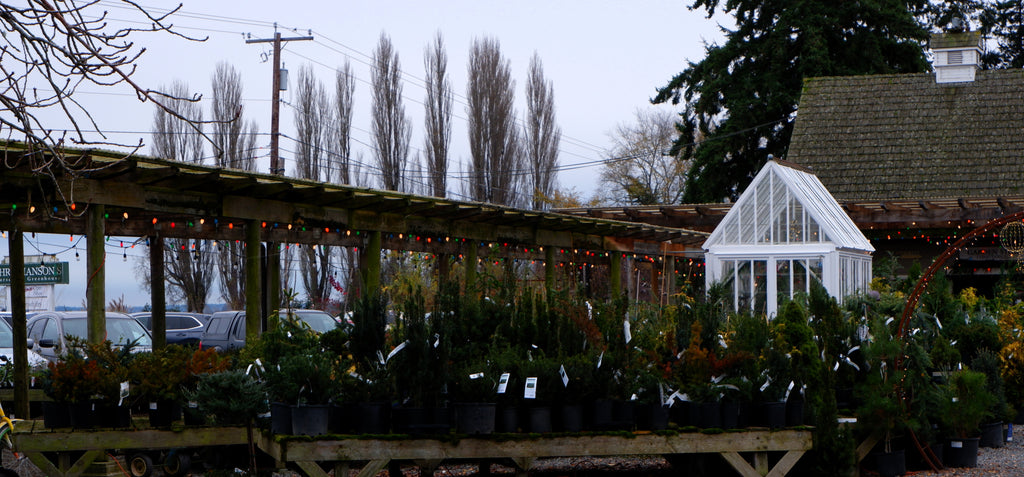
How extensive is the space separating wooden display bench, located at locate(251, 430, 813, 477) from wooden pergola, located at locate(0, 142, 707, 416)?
6.51 ft

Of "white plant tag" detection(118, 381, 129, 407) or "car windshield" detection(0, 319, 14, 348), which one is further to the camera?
Result: "car windshield" detection(0, 319, 14, 348)

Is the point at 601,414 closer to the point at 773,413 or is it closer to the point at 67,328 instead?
the point at 773,413

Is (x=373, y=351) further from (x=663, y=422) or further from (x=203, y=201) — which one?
(x=203, y=201)

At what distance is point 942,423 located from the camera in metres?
8.88

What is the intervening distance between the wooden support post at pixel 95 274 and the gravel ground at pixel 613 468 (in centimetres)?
121

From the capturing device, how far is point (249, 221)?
36.3ft

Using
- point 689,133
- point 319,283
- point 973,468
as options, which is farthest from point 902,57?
point 973,468

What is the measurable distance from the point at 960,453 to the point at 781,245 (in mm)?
5429

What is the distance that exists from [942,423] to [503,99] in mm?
26689

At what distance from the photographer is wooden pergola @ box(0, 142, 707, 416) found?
9.26 metres

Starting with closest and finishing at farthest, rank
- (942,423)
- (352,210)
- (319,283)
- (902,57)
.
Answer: (942,423), (352,210), (902,57), (319,283)

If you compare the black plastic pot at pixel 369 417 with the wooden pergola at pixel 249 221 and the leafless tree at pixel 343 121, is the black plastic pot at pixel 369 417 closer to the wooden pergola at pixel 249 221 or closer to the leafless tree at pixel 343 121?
the wooden pergola at pixel 249 221

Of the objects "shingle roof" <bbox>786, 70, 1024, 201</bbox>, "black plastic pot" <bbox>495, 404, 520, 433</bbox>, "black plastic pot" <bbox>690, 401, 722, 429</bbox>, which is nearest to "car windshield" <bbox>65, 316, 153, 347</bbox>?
"black plastic pot" <bbox>495, 404, 520, 433</bbox>

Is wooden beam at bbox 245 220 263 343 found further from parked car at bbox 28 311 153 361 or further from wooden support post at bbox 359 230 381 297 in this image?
parked car at bbox 28 311 153 361
